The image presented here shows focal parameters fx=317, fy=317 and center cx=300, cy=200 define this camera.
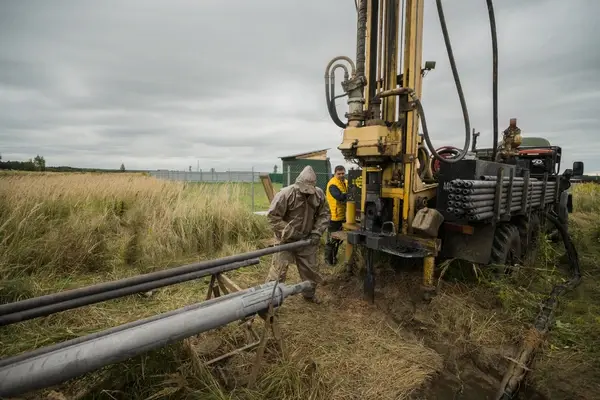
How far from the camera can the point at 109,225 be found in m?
5.71

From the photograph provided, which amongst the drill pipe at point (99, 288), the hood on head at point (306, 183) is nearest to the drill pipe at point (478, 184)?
the hood on head at point (306, 183)

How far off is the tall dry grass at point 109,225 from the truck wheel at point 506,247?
434 centimetres

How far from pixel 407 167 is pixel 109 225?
17.0 feet

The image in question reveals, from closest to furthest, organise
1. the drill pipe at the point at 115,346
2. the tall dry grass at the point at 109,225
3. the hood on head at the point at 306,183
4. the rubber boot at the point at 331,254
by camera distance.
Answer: the drill pipe at the point at 115,346 → the hood on head at the point at 306,183 → the tall dry grass at the point at 109,225 → the rubber boot at the point at 331,254

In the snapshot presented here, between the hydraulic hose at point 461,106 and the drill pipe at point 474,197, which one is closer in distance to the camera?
the drill pipe at point 474,197

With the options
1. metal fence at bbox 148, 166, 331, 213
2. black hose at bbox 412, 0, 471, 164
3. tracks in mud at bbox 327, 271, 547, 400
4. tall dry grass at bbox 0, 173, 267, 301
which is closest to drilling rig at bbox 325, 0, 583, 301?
black hose at bbox 412, 0, 471, 164

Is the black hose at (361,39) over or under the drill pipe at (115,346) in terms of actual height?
over

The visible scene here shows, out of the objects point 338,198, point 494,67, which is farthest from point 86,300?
point 494,67

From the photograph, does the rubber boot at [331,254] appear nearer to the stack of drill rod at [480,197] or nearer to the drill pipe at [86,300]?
the stack of drill rod at [480,197]

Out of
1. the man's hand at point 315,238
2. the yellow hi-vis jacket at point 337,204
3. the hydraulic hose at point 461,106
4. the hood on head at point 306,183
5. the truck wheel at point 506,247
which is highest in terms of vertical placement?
the hydraulic hose at point 461,106

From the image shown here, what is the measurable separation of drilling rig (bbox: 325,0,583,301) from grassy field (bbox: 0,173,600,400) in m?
0.49

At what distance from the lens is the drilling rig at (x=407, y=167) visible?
3.53 m

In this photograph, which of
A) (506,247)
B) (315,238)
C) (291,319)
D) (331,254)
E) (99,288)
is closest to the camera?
Answer: (99,288)

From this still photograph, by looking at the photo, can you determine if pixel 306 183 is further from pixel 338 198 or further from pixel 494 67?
pixel 494 67
